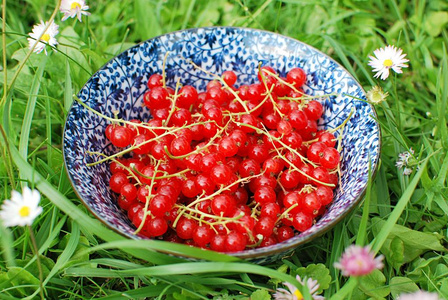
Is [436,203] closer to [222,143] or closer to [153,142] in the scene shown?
[222,143]

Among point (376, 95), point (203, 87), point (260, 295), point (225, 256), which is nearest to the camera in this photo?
point (225, 256)

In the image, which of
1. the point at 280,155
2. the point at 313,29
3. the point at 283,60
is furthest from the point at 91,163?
the point at 313,29

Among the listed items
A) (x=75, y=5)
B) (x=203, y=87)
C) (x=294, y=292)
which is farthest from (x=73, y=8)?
(x=294, y=292)

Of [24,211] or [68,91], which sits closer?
[24,211]

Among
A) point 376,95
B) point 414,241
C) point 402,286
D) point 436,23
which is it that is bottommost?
point 402,286

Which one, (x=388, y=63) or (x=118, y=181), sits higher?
(x=388, y=63)

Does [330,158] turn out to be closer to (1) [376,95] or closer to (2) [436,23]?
(1) [376,95]

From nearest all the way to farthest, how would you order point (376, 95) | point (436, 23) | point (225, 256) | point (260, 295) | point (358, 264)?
point (358, 264), point (225, 256), point (260, 295), point (376, 95), point (436, 23)
